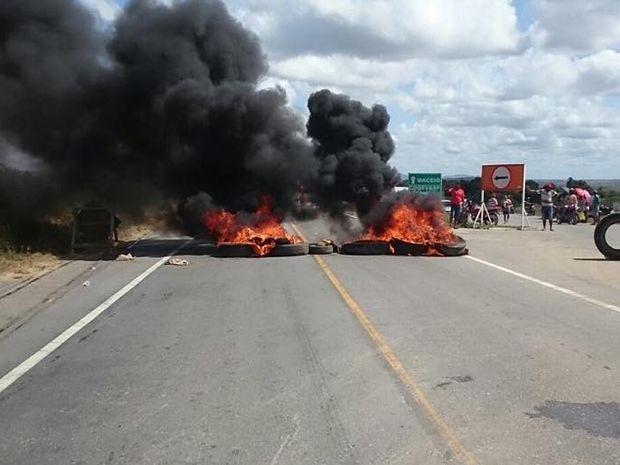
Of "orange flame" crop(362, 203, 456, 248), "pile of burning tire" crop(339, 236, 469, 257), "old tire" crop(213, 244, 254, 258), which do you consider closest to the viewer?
"old tire" crop(213, 244, 254, 258)

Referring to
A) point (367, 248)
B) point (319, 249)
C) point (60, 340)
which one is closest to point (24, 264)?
point (319, 249)

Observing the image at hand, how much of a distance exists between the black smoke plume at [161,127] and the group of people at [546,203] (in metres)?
10.2

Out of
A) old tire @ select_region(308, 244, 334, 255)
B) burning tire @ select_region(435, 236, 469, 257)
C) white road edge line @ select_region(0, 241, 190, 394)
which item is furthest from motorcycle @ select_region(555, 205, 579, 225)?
white road edge line @ select_region(0, 241, 190, 394)

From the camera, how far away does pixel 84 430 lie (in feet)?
15.9

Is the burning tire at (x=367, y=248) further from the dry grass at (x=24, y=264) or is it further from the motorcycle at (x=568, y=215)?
the motorcycle at (x=568, y=215)

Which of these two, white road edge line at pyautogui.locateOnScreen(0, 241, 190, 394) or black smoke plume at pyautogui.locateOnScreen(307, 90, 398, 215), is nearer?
white road edge line at pyautogui.locateOnScreen(0, 241, 190, 394)

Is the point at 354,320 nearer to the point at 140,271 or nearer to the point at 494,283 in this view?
the point at 494,283

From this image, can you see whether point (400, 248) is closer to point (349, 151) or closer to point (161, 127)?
point (349, 151)

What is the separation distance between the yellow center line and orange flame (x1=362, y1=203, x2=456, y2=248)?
276 inches

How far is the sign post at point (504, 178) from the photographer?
97.5 ft

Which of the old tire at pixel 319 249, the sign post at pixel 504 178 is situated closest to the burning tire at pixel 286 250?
the old tire at pixel 319 249

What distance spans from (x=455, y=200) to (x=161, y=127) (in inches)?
569

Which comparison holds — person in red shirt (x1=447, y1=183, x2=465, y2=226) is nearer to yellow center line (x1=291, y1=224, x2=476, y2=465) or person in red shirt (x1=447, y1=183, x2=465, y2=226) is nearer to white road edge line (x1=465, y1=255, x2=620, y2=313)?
white road edge line (x1=465, y1=255, x2=620, y2=313)

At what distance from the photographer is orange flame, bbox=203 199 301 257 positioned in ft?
55.6
